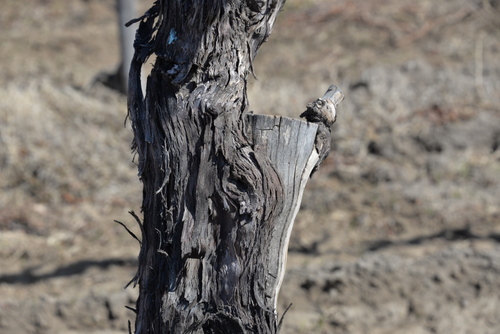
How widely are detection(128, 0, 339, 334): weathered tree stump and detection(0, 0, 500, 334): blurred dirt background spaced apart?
2.17 m

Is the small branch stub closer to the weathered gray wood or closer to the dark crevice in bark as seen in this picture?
the weathered gray wood

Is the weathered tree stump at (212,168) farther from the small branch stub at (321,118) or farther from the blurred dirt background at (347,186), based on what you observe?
the blurred dirt background at (347,186)

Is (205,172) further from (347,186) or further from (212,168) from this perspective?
(347,186)

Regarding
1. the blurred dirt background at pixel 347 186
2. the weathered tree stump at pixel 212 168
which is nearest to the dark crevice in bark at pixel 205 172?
the weathered tree stump at pixel 212 168

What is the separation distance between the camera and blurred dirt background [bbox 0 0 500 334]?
14.2 feet

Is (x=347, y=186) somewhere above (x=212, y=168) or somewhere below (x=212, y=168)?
below

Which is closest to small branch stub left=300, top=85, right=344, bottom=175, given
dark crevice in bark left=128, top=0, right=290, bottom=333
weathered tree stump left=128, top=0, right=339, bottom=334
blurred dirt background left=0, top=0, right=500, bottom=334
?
weathered tree stump left=128, top=0, right=339, bottom=334

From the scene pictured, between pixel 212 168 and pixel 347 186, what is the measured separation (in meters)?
3.86

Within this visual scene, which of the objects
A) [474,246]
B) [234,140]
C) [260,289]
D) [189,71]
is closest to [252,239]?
[260,289]

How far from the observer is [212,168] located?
2.11m

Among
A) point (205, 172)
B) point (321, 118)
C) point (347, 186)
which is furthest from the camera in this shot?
point (347, 186)

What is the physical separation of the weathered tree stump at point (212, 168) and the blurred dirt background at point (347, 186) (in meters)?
2.17

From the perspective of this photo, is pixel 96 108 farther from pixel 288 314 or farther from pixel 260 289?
pixel 260 289

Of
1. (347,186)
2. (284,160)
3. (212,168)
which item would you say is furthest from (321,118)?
(347,186)
